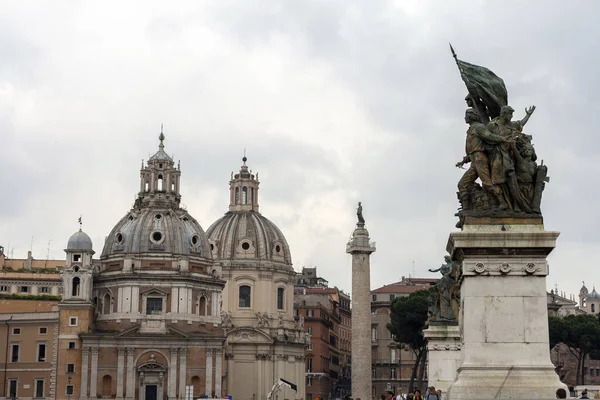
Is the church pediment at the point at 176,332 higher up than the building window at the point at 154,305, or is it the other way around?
the building window at the point at 154,305

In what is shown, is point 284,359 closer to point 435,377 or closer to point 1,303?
point 1,303

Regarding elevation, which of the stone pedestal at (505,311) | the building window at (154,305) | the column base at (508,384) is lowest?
the column base at (508,384)

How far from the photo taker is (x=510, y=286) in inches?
615

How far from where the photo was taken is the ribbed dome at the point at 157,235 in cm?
11625

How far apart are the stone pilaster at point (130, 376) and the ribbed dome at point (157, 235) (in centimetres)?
1135

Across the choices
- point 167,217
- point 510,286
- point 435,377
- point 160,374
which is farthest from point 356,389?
point 510,286

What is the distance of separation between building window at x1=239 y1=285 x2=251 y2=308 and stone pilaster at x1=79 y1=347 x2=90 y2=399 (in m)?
26.5

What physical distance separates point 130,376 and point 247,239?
2979cm

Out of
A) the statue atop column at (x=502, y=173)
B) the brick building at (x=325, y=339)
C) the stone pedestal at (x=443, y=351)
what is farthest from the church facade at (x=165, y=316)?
the statue atop column at (x=502, y=173)

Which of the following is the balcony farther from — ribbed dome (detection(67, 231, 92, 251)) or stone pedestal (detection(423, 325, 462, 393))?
stone pedestal (detection(423, 325, 462, 393))

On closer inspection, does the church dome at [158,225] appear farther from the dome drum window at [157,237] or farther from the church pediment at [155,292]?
the church pediment at [155,292]

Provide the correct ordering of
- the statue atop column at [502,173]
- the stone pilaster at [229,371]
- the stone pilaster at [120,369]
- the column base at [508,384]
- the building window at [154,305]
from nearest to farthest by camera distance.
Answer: the column base at [508,384]
the statue atop column at [502,173]
the stone pilaster at [120,369]
the building window at [154,305]
the stone pilaster at [229,371]

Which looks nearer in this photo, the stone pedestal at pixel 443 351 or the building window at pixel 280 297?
the stone pedestal at pixel 443 351

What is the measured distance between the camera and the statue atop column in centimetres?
1597
